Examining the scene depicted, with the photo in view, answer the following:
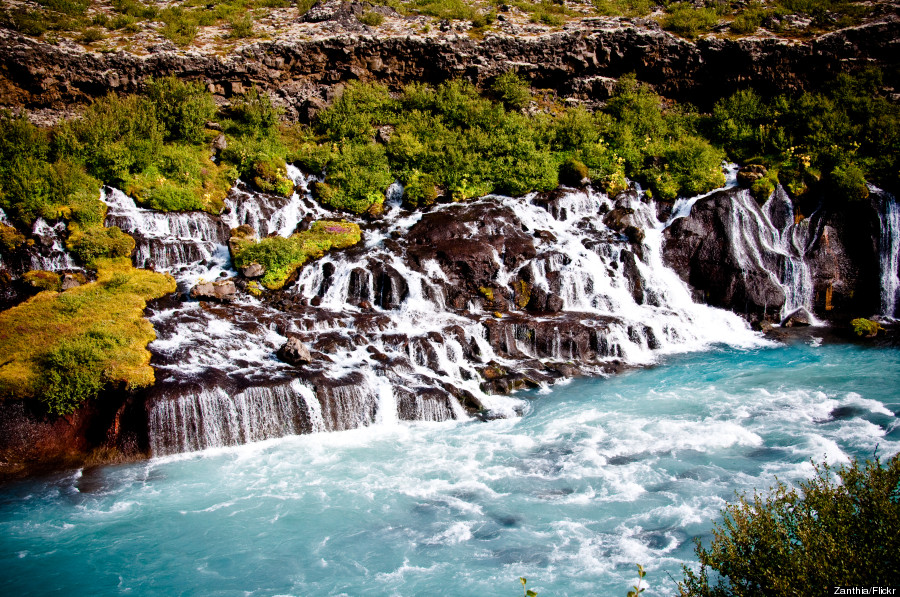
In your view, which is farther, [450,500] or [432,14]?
[432,14]

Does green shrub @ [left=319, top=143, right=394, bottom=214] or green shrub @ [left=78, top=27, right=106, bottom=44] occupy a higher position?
green shrub @ [left=78, top=27, right=106, bottom=44]

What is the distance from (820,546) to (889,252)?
2188cm

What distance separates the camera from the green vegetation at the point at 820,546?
5.13 metres

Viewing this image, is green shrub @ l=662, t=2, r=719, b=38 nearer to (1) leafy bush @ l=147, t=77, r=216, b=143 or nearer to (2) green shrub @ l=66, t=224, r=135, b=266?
(1) leafy bush @ l=147, t=77, r=216, b=143

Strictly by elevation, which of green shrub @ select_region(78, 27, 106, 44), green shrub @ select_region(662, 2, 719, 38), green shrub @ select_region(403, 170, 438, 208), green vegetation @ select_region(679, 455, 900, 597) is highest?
green shrub @ select_region(662, 2, 719, 38)

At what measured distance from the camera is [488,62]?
33625 mm

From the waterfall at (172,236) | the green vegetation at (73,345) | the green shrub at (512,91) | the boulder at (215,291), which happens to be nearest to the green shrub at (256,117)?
the waterfall at (172,236)

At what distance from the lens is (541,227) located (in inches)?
963

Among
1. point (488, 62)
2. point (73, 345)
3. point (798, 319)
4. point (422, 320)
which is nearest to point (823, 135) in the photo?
point (798, 319)

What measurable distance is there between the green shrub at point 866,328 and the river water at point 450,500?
460cm

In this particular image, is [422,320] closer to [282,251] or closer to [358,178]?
[282,251]

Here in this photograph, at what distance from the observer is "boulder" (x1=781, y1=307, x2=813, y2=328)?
836 inches

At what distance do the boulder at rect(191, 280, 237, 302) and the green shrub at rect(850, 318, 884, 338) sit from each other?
23045 mm

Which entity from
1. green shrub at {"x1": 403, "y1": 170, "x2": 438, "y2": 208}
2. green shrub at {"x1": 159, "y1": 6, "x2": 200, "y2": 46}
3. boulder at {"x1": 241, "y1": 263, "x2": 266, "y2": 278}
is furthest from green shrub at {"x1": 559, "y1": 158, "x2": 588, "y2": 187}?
green shrub at {"x1": 159, "y1": 6, "x2": 200, "y2": 46}
